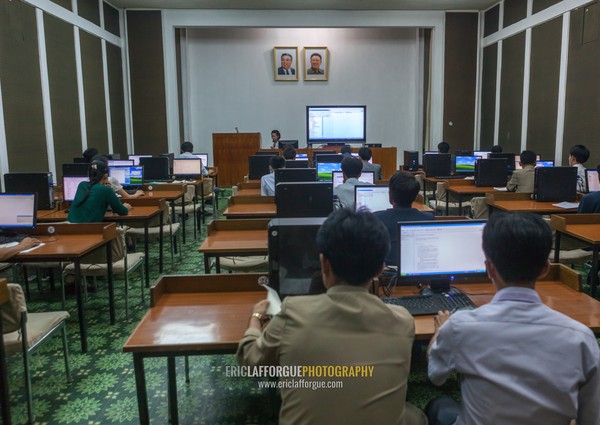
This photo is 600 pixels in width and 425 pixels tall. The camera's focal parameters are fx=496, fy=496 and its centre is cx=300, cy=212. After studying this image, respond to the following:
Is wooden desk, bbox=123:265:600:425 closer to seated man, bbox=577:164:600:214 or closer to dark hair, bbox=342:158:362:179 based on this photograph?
seated man, bbox=577:164:600:214

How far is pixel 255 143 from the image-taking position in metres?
10.9

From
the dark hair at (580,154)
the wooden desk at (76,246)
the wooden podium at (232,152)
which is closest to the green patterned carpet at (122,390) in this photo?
the wooden desk at (76,246)

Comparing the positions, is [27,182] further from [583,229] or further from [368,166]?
[583,229]

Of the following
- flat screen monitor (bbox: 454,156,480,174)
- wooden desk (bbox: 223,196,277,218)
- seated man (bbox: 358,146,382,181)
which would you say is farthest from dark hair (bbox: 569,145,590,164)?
wooden desk (bbox: 223,196,277,218)

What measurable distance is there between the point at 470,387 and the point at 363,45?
11581 millimetres

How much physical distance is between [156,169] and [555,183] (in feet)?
18.2

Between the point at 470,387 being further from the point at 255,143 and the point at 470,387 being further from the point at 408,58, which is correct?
the point at 408,58

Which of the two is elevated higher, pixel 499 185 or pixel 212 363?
pixel 499 185

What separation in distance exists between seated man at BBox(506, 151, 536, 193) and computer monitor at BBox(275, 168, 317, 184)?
2515mm

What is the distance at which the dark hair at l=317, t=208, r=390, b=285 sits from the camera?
1384 millimetres

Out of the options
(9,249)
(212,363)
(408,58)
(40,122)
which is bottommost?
(212,363)

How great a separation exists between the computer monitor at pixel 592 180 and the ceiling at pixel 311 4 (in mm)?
6416

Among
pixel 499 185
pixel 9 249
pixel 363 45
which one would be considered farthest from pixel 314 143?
pixel 9 249

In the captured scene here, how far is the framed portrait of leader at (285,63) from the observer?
466 inches
